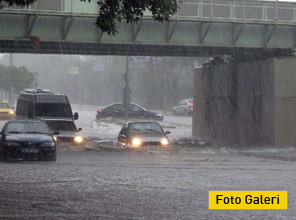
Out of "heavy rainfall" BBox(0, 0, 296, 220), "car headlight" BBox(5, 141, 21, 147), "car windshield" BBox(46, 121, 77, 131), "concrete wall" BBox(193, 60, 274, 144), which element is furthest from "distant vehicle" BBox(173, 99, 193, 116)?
"car headlight" BBox(5, 141, 21, 147)

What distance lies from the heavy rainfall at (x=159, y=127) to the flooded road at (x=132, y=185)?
30 millimetres

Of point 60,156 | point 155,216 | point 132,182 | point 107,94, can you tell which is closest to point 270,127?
point 60,156

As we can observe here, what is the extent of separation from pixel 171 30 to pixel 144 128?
19.6 ft

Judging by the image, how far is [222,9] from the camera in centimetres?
3709

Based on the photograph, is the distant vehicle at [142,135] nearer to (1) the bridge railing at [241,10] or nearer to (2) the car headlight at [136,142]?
(2) the car headlight at [136,142]

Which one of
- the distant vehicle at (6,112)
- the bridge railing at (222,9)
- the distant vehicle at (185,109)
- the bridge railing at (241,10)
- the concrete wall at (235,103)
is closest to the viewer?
the bridge railing at (222,9)

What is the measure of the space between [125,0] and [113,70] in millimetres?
99624

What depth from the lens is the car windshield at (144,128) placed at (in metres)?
30.6

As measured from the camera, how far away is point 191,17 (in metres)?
34.7

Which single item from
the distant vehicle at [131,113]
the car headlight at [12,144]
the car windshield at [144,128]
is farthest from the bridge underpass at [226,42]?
the distant vehicle at [131,113]

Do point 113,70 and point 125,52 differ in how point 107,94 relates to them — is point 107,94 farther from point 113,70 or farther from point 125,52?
point 125,52

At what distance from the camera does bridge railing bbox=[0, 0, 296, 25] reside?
110 feet

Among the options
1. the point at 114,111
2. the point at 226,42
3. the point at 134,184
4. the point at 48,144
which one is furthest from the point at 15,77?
the point at 134,184

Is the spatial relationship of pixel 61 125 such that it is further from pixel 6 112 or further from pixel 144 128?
pixel 6 112
